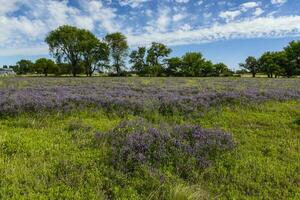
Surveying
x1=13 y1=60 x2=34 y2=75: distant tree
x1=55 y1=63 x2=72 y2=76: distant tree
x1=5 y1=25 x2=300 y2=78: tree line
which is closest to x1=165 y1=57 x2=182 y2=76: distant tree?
x1=5 y1=25 x2=300 y2=78: tree line

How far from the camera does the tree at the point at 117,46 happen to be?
8819cm

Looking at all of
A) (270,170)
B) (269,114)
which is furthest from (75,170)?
(269,114)

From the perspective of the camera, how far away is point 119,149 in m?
6.26

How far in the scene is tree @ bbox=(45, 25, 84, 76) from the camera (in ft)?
262

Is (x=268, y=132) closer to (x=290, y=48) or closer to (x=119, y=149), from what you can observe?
(x=119, y=149)

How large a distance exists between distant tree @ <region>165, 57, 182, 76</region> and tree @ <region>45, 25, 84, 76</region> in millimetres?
28136

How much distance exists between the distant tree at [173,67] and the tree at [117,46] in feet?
48.1

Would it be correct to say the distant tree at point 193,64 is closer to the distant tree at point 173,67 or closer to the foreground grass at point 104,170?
the distant tree at point 173,67

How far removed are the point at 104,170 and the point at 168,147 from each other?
68.4 inches

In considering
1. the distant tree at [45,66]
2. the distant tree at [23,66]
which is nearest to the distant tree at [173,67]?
the distant tree at [45,66]

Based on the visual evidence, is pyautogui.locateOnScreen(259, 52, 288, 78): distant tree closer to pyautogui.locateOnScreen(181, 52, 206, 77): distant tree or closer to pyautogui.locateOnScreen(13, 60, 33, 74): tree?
pyautogui.locateOnScreen(181, 52, 206, 77): distant tree

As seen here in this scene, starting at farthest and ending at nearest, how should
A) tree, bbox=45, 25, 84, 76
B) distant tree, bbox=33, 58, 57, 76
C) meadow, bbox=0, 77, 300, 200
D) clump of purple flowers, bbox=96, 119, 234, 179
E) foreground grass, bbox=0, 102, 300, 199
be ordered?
distant tree, bbox=33, 58, 57, 76 < tree, bbox=45, 25, 84, 76 < clump of purple flowers, bbox=96, 119, 234, 179 < meadow, bbox=0, 77, 300, 200 < foreground grass, bbox=0, 102, 300, 199

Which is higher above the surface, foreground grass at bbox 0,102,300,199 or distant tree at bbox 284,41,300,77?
distant tree at bbox 284,41,300,77

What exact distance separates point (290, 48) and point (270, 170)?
90.5 metres
